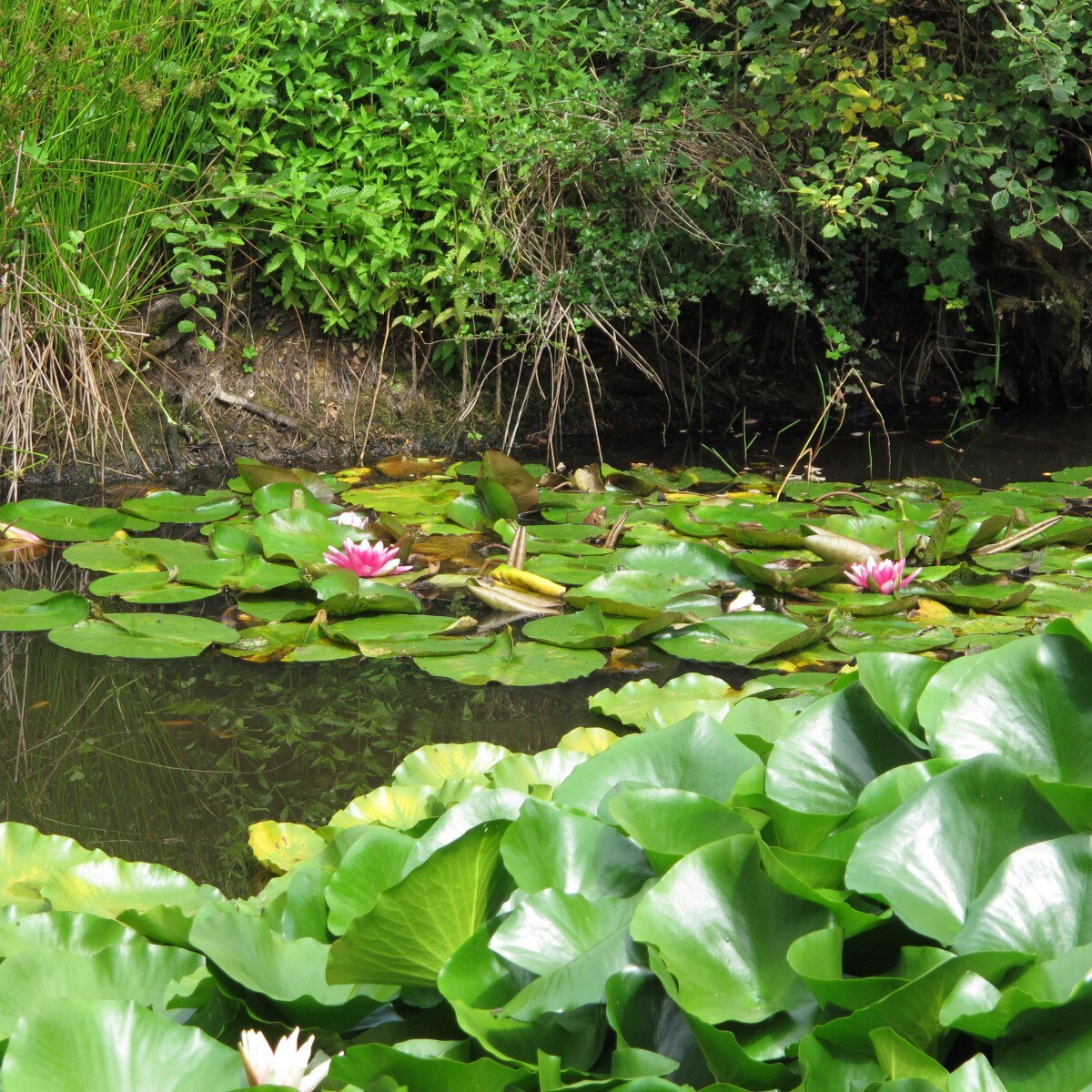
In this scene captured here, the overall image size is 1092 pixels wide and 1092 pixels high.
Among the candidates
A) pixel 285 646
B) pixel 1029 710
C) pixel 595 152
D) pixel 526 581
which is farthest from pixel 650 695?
pixel 595 152

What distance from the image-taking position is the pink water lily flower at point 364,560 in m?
2.64

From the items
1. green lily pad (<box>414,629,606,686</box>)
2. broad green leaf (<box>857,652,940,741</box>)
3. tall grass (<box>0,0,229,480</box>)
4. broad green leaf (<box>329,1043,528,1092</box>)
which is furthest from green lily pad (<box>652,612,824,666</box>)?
tall grass (<box>0,0,229,480</box>)

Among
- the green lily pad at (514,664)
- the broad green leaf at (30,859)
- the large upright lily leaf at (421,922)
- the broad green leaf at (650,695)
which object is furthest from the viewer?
the green lily pad at (514,664)

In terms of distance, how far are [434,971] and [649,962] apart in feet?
0.62

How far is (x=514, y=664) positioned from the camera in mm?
2285

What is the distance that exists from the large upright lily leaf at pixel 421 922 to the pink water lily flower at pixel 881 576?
5.86ft

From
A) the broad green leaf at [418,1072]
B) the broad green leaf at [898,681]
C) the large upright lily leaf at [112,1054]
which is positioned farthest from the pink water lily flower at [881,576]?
the large upright lily leaf at [112,1054]

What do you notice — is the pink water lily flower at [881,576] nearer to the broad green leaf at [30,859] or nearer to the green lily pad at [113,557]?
the green lily pad at [113,557]

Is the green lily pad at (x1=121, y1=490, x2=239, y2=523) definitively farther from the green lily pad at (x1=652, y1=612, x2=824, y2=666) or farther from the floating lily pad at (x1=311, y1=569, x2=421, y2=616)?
the green lily pad at (x1=652, y1=612, x2=824, y2=666)

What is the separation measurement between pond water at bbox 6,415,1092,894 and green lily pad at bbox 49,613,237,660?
0.04 metres

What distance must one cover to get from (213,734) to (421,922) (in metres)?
1.19

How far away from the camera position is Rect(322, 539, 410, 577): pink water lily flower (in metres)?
2.64

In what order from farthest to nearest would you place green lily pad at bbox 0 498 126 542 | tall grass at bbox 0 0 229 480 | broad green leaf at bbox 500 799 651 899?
tall grass at bbox 0 0 229 480, green lily pad at bbox 0 498 126 542, broad green leaf at bbox 500 799 651 899

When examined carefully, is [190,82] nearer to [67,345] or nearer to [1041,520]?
[67,345]
